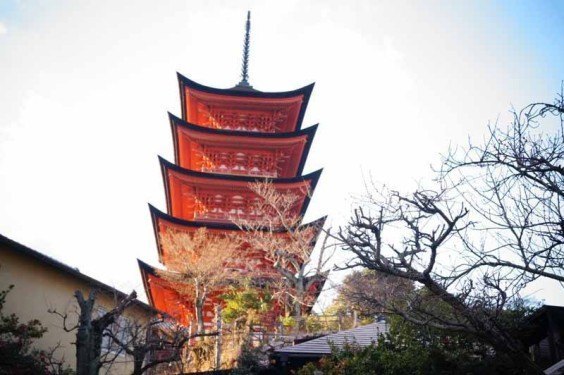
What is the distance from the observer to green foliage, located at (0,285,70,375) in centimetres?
941

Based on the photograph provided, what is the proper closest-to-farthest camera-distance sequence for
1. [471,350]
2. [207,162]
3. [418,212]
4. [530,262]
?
1. [530,262]
2. [418,212]
3. [471,350]
4. [207,162]

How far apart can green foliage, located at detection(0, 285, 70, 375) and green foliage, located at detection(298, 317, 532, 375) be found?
6.08 meters

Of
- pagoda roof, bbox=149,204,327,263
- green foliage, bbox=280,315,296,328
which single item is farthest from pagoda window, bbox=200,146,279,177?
green foliage, bbox=280,315,296,328

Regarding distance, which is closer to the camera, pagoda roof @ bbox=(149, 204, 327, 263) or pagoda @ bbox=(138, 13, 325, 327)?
pagoda roof @ bbox=(149, 204, 327, 263)

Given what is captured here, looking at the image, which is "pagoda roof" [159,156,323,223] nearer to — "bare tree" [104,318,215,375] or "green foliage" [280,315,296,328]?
"green foliage" [280,315,296,328]

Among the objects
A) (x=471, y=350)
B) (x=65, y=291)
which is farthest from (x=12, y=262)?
(x=471, y=350)

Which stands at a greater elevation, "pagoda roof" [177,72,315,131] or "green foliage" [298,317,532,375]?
"pagoda roof" [177,72,315,131]

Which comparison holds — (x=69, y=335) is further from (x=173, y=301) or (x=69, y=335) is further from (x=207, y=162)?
(x=207, y=162)

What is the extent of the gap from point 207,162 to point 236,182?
277cm

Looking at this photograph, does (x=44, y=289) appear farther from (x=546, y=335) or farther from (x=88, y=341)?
(x=546, y=335)

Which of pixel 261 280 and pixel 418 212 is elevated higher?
pixel 261 280

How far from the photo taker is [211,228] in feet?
70.9

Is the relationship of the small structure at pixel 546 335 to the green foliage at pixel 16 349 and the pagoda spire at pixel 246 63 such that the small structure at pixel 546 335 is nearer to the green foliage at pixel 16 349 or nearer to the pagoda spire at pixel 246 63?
the green foliage at pixel 16 349

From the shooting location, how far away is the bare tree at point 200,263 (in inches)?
711
